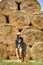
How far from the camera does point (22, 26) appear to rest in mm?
9648

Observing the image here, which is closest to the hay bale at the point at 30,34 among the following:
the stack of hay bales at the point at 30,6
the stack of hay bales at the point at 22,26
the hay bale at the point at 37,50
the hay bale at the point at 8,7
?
the stack of hay bales at the point at 22,26

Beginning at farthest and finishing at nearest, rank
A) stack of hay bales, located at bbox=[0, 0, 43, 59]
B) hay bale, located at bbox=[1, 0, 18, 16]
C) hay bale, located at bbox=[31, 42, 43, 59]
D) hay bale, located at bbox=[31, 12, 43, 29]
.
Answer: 1. hay bale, located at bbox=[1, 0, 18, 16]
2. hay bale, located at bbox=[31, 12, 43, 29]
3. stack of hay bales, located at bbox=[0, 0, 43, 59]
4. hay bale, located at bbox=[31, 42, 43, 59]

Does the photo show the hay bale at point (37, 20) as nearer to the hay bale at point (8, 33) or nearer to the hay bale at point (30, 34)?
the hay bale at point (30, 34)

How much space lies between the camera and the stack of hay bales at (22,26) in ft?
31.1

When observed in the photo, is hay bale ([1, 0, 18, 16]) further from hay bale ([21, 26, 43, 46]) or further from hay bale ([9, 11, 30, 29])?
hay bale ([21, 26, 43, 46])

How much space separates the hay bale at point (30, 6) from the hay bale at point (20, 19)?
23cm

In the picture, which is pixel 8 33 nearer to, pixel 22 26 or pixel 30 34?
pixel 22 26

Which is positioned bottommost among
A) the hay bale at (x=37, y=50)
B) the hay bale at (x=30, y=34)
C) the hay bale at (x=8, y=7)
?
the hay bale at (x=37, y=50)

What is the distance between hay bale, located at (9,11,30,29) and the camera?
31.6ft

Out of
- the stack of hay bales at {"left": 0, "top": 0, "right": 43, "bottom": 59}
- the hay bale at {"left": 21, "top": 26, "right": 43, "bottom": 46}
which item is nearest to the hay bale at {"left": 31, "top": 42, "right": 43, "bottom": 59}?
the stack of hay bales at {"left": 0, "top": 0, "right": 43, "bottom": 59}

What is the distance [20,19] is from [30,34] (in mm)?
662

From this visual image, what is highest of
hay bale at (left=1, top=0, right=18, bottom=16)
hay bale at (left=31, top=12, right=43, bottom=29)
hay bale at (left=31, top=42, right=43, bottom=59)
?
hay bale at (left=1, top=0, right=18, bottom=16)

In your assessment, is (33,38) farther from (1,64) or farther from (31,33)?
(1,64)

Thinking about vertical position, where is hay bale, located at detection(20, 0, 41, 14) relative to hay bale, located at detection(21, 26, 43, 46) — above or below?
above
